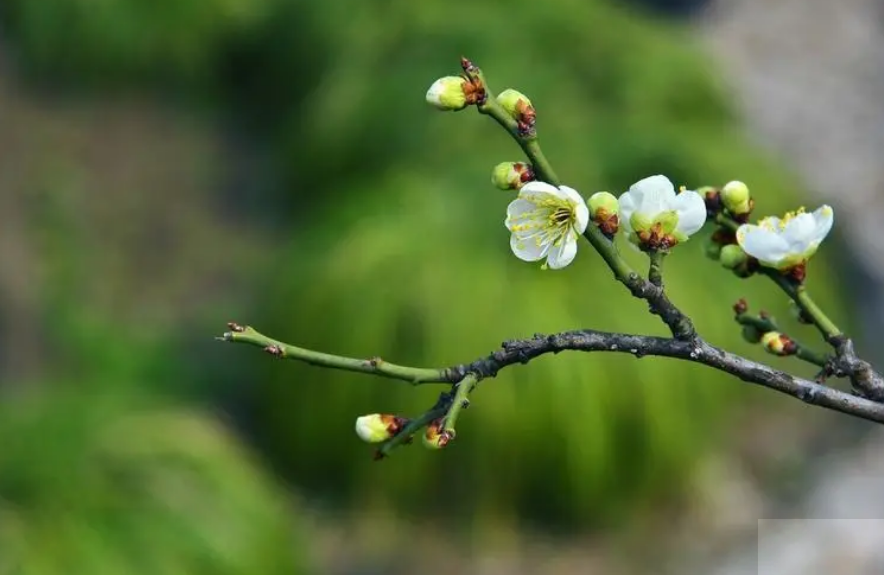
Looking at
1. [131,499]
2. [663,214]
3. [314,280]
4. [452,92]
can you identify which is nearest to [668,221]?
[663,214]

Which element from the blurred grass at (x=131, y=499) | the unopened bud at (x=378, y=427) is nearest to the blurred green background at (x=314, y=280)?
the blurred grass at (x=131, y=499)

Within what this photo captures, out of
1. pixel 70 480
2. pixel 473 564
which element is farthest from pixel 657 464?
pixel 70 480

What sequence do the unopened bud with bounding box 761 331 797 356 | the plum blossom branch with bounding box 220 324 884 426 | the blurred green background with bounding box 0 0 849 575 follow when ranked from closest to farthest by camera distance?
the plum blossom branch with bounding box 220 324 884 426 → the unopened bud with bounding box 761 331 797 356 → the blurred green background with bounding box 0 0 849 575

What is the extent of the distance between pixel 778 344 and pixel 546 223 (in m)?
0.13

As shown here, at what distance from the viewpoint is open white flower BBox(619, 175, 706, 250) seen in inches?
18.1

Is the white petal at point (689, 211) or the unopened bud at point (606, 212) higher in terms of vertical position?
the white petal at point (689, 211)

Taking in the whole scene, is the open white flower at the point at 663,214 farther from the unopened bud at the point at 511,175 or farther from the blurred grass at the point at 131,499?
the blurred grass at the point at 131,499

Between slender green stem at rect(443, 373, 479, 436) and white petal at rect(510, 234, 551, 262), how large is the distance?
0.23 ft

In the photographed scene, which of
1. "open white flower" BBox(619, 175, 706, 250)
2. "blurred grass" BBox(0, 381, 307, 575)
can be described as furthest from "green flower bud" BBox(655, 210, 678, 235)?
"blurred grass" BBox(0, 381, 307, 575)

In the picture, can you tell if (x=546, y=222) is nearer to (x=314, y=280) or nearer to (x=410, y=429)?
(x=410, y=429)

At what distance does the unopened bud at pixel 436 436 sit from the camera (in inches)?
16.3

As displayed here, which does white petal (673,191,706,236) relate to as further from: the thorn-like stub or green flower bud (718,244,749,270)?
the thorn-like stub

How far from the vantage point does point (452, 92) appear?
43 centimetres

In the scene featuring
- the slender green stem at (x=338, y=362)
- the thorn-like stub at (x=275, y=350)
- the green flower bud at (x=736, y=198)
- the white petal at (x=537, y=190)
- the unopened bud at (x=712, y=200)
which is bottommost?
the slender green stem at (x=338, y=362)
